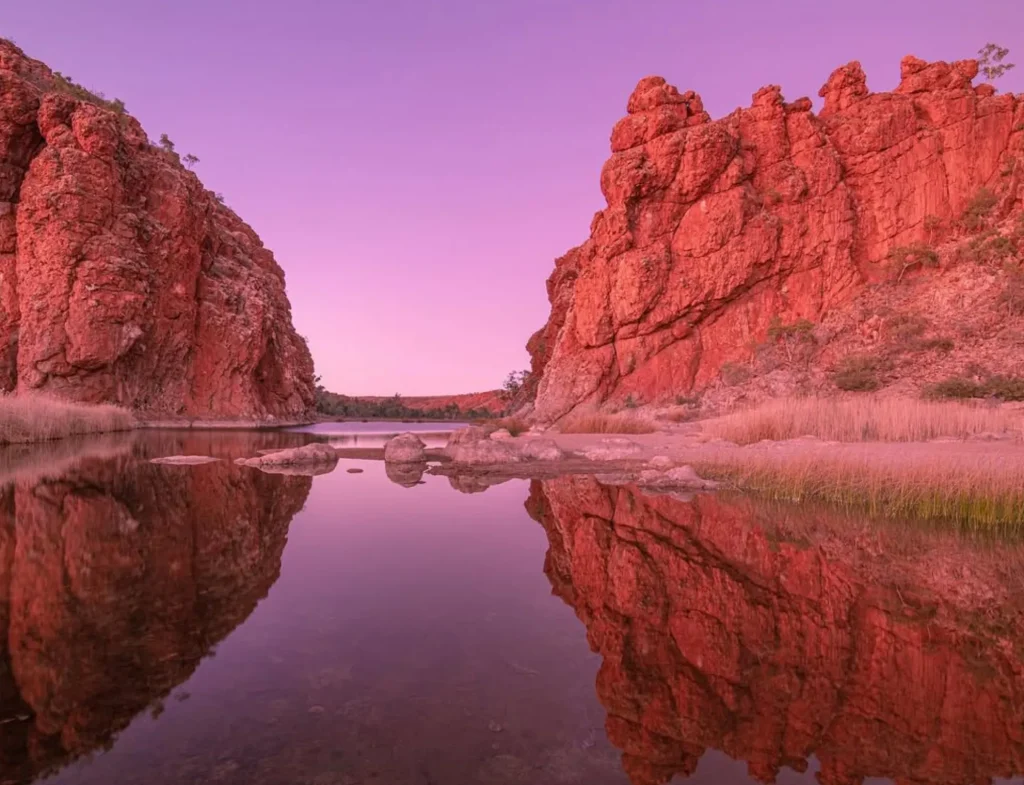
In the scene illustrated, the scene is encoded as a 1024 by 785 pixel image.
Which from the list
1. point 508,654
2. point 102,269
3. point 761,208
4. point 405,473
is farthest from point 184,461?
point 761,208

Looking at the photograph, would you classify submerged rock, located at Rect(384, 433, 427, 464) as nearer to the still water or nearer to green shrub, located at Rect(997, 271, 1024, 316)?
the still water

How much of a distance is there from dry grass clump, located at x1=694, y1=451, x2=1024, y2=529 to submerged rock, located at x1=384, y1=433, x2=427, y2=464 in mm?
8728

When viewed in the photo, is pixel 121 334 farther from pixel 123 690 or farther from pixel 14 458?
pixel 123 690

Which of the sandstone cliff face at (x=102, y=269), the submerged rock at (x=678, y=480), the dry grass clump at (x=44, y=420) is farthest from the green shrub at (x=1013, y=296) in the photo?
the sandstone cliff face at (x=102, y=269)

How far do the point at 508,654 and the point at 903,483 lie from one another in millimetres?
7548

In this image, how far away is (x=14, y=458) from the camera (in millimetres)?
15352

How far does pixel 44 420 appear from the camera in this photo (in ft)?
73.5

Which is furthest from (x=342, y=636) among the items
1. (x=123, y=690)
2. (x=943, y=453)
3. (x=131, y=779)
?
(x=943, y=453)

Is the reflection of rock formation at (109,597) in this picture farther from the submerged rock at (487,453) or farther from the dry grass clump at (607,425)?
the dry grass clump at (607,425)

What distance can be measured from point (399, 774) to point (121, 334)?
43.3 metres

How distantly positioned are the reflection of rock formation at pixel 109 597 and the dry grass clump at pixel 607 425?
15352 mm

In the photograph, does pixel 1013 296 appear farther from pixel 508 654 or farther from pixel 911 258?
pixel 508 654

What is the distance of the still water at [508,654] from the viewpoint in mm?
2797

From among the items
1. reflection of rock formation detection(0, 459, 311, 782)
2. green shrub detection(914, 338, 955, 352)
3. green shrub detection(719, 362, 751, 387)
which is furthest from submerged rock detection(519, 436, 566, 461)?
green shrub detection(914, 338, 955, 352)
